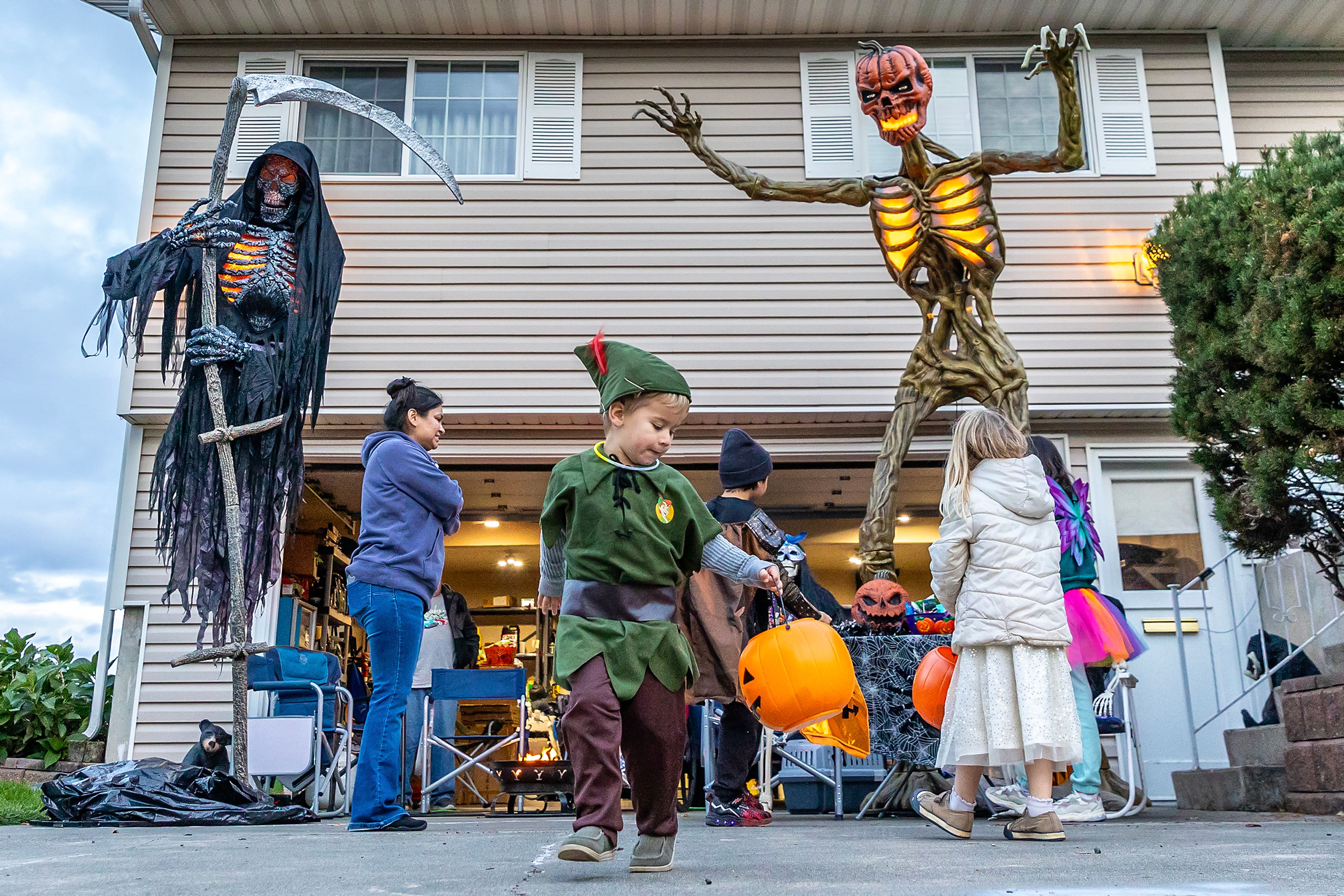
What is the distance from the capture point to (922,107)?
23.1 ft

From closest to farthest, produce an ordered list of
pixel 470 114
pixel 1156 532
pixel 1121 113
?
pixel 1156 532 < pixel 1121 113 < pixel 470 114

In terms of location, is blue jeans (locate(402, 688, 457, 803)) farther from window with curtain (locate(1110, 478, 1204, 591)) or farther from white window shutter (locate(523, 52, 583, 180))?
window with curtain (locate(1110, 478, 1204, 591))

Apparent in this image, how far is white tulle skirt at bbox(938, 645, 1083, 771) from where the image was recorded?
12.9ft

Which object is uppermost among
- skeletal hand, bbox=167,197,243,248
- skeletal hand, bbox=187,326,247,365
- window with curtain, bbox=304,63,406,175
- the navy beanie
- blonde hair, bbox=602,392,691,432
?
window with curtain, bbox=304,63,406,175

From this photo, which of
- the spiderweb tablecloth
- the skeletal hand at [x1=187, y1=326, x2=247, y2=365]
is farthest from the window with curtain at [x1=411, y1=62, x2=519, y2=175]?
the spiderweb tablecloth

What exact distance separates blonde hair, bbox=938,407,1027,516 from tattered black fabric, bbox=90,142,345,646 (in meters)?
4.29

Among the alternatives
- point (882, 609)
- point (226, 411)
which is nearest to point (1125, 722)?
point (882, 609)

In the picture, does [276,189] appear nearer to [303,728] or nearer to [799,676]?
[303,728]

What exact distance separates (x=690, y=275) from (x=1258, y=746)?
5139mm

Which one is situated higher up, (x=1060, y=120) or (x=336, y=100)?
(x=336, y=100)

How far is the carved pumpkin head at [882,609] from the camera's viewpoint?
5.79 metres

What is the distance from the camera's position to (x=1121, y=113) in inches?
374

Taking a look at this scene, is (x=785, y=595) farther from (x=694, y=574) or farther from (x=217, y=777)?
(x=217, y=777)

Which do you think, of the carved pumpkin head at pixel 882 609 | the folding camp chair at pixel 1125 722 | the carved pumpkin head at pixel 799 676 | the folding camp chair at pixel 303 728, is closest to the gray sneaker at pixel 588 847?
the carved pumpkin head at pixel 799 676
